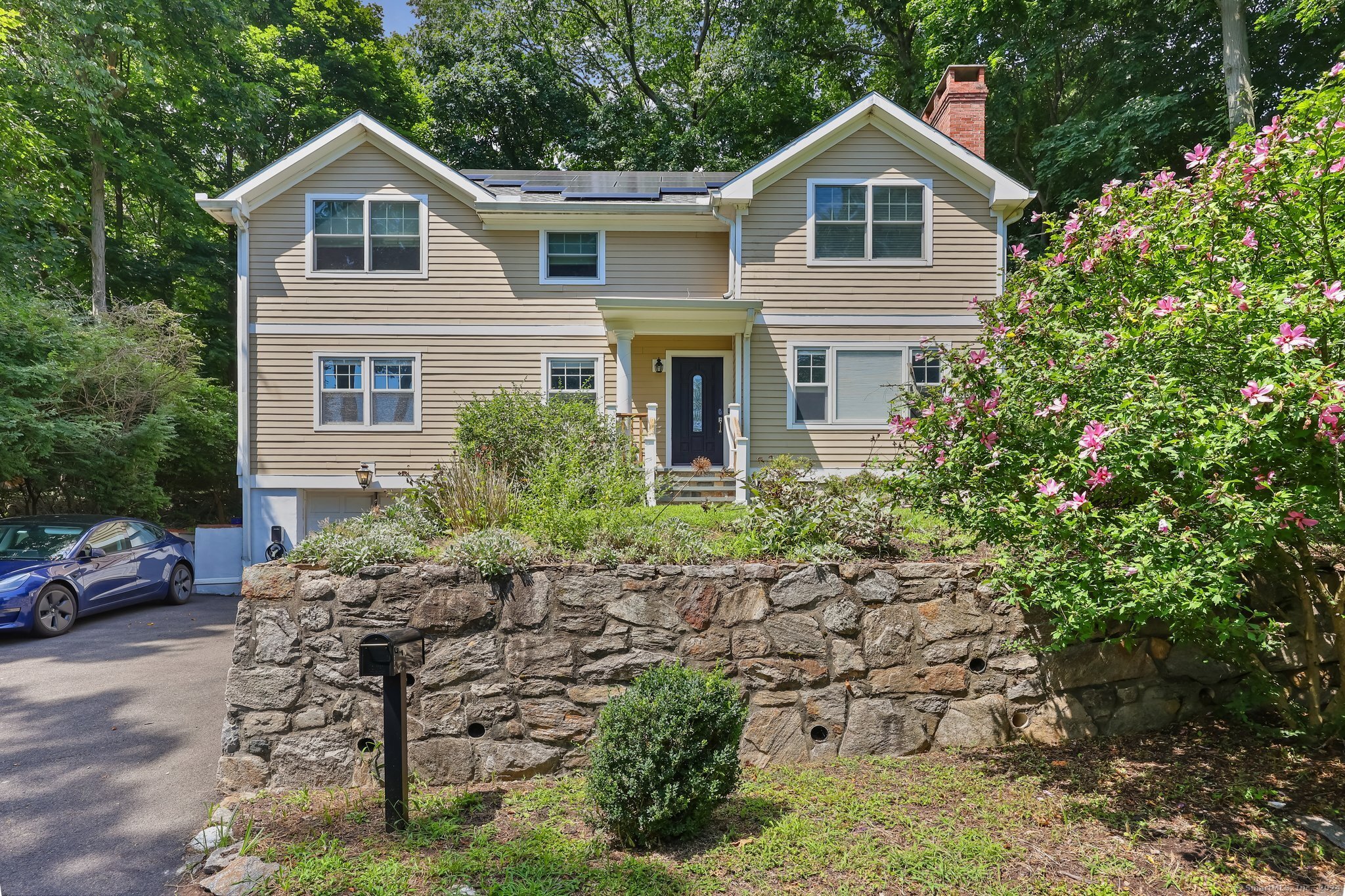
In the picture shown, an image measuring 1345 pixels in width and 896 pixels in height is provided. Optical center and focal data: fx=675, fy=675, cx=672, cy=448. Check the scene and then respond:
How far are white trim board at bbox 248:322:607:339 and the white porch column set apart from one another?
0.69 metres

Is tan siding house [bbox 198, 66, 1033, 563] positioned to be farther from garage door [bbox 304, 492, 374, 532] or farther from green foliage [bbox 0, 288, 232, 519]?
green foliage [bbox 0, 288, 232, 519]

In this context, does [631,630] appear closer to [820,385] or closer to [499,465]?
[499,465]

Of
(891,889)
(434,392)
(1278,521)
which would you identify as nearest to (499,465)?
(434,392)

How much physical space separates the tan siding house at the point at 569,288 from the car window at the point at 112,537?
2072 millimetres

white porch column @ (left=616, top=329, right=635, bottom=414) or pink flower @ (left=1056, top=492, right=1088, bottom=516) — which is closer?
pink flower @ (left=1056, top=492, right=1088, bottom=516)

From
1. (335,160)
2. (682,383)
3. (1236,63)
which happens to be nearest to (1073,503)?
(682,383)

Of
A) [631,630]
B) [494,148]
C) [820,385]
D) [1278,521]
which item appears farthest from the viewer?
[494,148]

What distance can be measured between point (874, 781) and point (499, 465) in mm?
6723

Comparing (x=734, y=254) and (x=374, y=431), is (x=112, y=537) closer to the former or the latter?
(x=374, y=431)

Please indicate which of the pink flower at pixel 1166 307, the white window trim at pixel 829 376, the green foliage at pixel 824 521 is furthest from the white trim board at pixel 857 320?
the pink flower at pixel 1166 307

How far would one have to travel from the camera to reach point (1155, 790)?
364 centimetres

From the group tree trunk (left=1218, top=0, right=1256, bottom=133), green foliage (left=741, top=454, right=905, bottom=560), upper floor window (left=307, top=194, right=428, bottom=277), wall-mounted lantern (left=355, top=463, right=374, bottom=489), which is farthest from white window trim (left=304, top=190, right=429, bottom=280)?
tree trunk (left=1218, top=0, right=1256, bottom=133)

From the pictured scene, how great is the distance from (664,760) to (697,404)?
10105mm

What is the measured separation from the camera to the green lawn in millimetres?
3033
